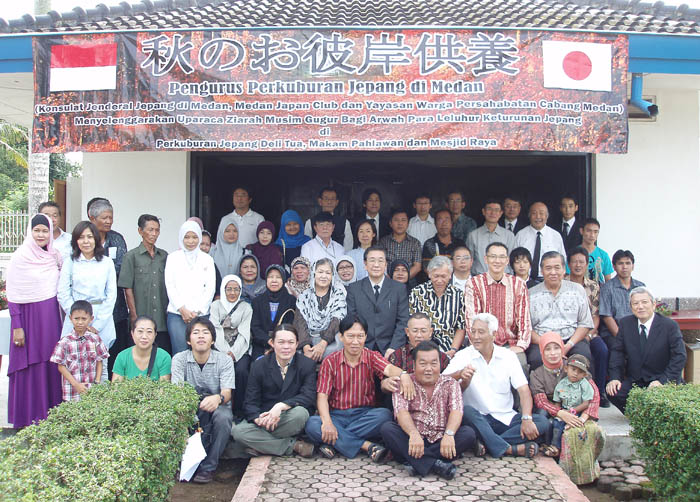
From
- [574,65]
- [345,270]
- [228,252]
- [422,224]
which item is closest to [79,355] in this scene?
[228,252]

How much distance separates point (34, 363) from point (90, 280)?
35.5 inches

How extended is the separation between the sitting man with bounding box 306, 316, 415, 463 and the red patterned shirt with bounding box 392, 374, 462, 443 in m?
0.08

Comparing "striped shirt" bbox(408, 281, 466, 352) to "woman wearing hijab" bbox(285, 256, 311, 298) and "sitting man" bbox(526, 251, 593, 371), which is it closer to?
"sitting man" bbox(526, 251, 593, 371)

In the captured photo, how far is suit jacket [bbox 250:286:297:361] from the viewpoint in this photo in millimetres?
5859

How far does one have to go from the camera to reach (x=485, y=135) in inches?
226

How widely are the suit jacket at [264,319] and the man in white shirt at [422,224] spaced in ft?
6.96

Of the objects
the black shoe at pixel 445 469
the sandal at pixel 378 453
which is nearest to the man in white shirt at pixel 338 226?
the sandal at pixel 378 453

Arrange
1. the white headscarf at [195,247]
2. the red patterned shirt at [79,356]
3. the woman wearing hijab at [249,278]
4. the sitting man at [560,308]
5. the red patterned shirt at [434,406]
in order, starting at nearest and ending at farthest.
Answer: the red patterned shirt at [434,406] < the red patterned shirt at [79,356] < the sitting man at [560,308] < the white headscarf at [195,247] < the woman wearing hijab at [249,278]

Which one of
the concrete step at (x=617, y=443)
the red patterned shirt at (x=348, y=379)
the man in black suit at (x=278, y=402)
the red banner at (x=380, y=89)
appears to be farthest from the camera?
the red banner at (x=380, y=89)

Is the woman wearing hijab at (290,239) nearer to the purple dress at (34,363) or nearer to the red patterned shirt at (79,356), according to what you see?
the red patterned shirt at (79,356)

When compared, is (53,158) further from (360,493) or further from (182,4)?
(360,493)

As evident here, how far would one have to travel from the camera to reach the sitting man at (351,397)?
4.96 metres

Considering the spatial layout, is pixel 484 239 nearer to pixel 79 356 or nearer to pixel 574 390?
pixel 574 390

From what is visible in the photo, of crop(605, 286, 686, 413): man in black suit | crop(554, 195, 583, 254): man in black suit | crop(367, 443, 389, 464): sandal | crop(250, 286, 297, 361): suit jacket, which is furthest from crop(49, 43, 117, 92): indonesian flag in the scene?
crop(605, 286, 686, 413): man in black suit
